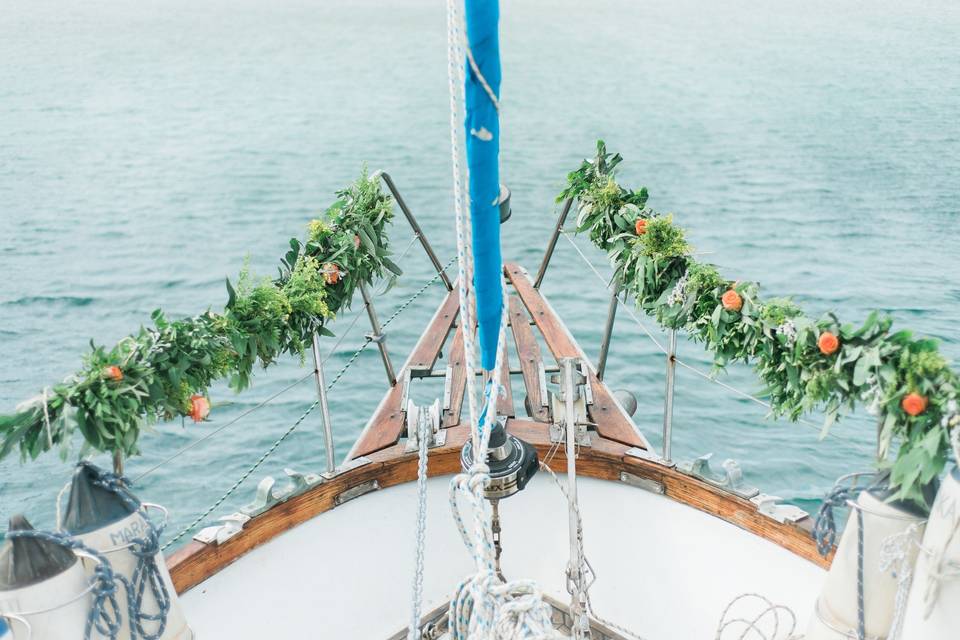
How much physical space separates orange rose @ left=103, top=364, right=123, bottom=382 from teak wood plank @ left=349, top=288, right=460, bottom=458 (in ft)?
4.56

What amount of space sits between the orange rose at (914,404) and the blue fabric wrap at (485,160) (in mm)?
970

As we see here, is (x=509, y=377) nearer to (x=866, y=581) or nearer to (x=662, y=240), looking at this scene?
(x=662, y=240)

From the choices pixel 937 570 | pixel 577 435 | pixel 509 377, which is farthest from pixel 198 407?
pixel 509 377

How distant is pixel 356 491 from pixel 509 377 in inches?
45.5

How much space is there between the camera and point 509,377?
4.17 metres

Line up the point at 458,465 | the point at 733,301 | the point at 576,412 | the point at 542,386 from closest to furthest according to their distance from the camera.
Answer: the point at 733,301 → the point at 458,465 → the point at 576,412 → the point at 542,386

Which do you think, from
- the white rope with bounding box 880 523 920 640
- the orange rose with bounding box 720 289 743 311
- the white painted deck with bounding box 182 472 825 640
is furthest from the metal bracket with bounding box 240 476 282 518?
the white rope with bounding box 880 523 920 640

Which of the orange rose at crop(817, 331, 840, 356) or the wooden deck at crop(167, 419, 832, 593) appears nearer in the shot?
the orange rose at crop(817, 331, 840, 356)

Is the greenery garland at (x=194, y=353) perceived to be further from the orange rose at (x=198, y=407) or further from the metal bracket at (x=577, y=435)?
the metal bracket at (x=577, y=435)

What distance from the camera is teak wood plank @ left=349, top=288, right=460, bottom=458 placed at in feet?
11.7

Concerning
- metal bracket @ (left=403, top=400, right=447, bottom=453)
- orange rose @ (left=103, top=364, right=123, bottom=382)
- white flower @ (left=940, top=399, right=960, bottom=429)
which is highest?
orange rose @ (left=103, top=364, right=123, bottom=382)

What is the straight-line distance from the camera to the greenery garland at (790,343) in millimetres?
2004

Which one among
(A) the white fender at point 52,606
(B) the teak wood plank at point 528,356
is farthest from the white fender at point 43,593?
(B) the teak wood plank at point 528,356

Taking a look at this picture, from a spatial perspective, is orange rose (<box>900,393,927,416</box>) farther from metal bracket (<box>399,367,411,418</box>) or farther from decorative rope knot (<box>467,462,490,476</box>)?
metal bracket (<box>399,367,411,418</box>)
